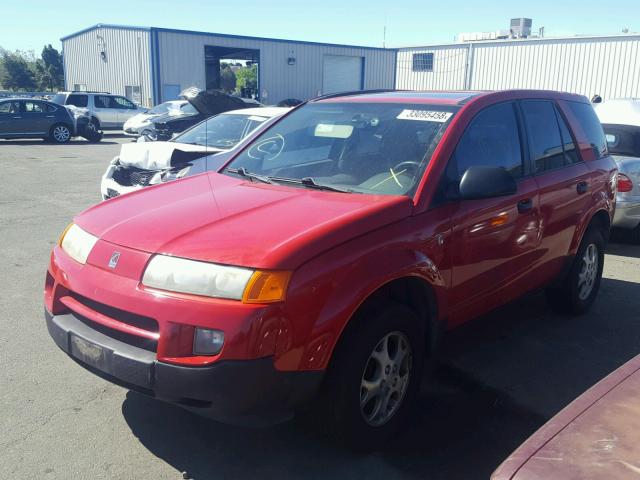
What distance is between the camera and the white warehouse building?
31.3 metres

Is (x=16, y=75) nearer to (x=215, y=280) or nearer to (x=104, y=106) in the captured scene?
(x=104, y=106)

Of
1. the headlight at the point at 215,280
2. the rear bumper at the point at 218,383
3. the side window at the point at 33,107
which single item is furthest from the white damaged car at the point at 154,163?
the side window at the point at 33,107

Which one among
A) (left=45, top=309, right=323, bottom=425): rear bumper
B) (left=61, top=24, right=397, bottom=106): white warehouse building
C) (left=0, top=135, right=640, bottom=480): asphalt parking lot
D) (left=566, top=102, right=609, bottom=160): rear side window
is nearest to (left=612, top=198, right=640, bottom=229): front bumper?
(left=0, top=135, right=640, bottom=480): asphalt parking lot

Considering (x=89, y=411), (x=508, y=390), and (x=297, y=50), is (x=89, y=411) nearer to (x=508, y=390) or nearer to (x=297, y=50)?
(x=508, y=390)

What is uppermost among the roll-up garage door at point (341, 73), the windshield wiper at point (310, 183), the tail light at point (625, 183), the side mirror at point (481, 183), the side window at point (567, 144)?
the roll-up garage door at point (341, 73)

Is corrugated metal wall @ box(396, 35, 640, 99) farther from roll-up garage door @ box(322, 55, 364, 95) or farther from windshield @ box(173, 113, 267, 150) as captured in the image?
windshield @ box(173, 113, 267, 150)

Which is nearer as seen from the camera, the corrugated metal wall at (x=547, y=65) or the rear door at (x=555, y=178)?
the rear door at (x=555, y=178)

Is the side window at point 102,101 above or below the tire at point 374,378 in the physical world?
above

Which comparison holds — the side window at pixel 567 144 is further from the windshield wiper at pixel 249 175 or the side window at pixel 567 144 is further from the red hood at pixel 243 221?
the windshield wiper at pixel 249 175

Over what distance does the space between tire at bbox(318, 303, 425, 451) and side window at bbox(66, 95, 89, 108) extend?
24426 millimetres

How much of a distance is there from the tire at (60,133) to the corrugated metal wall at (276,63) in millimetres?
10610

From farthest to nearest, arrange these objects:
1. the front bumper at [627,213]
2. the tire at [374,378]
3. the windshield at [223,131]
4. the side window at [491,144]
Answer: the windshield at [223,131] < the front bumper at [627,213] < the side window at [491,144] < the tire at [374,378]

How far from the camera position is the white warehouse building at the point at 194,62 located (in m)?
31.3

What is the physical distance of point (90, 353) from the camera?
112 inches
